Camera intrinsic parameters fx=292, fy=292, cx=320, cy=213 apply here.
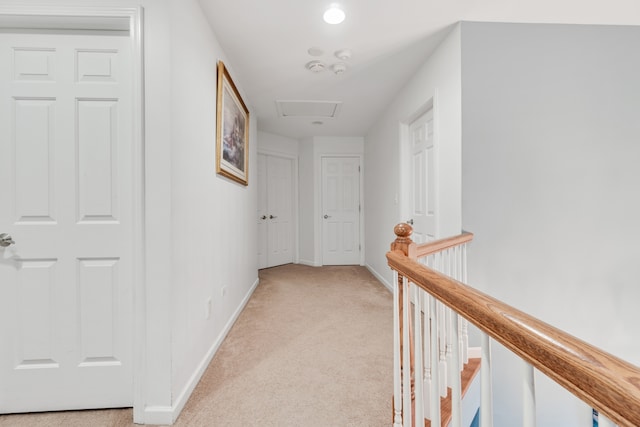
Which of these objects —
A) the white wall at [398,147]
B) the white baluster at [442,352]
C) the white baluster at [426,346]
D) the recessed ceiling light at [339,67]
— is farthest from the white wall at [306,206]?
the white baluster at [426,346]

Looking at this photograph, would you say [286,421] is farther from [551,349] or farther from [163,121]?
[163,121]

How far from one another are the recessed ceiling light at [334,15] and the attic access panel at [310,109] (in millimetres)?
1511

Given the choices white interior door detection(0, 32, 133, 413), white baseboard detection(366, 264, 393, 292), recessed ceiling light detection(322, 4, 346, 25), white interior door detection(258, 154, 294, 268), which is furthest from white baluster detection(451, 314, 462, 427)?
white interior door detection(258, 154, 294, 268)

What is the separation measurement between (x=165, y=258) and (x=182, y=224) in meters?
0.22

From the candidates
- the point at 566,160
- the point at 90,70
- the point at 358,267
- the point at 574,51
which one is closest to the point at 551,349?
the point at 90,70

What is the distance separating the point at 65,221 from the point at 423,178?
2701 mm

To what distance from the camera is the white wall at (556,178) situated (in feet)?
6.70

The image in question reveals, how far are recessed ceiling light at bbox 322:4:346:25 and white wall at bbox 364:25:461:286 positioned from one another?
2.78 feet

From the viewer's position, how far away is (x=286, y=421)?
1408mm

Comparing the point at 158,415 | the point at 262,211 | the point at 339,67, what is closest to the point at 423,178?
the point at 339,67

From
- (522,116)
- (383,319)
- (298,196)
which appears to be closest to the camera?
(522,116)

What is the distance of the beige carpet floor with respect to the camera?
4.66 ft

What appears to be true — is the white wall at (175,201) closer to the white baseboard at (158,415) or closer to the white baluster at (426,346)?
the white baseboard at (158,415)

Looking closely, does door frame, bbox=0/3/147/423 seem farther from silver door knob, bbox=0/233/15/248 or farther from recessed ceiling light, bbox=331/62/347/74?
recessed ceiling light, bbox=331/62/347/74
